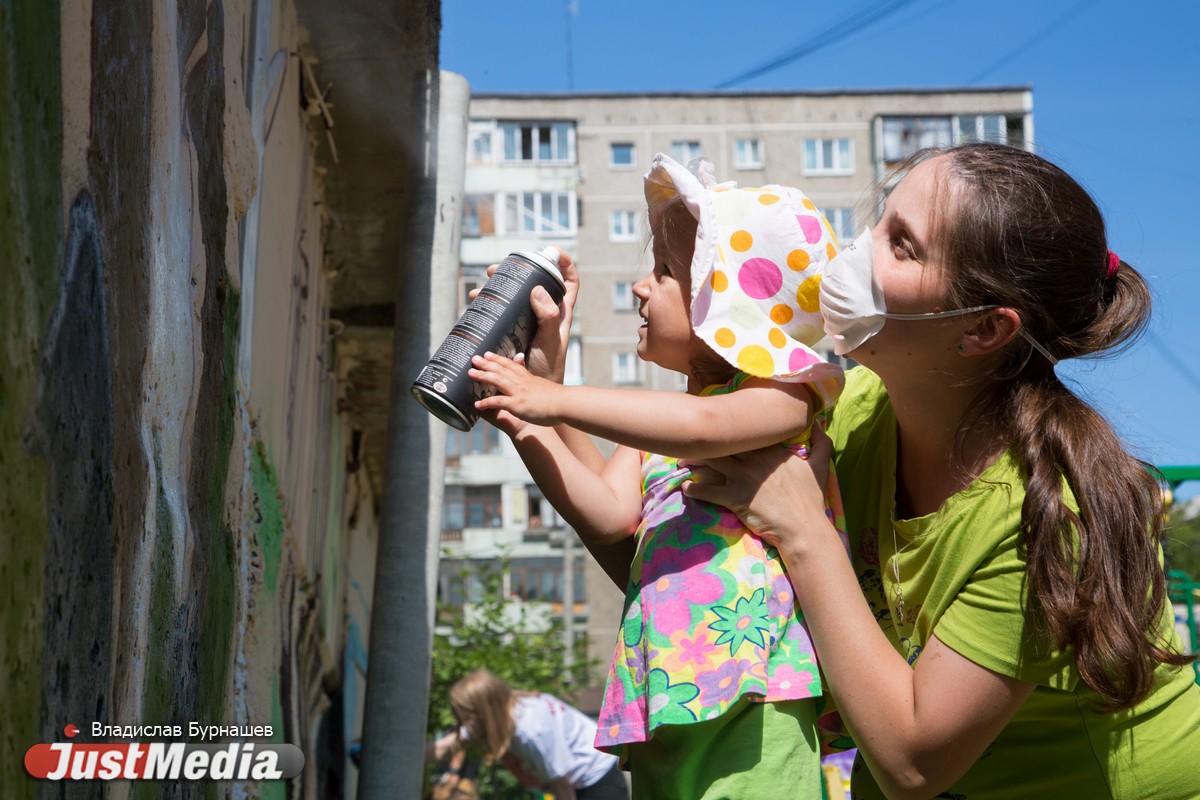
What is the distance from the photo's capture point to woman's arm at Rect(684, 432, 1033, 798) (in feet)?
7.26

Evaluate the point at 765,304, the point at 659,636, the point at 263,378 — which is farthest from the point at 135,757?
the point at 263,378

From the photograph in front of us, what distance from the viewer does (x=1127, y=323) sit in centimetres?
241

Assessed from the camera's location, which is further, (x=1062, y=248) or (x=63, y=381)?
(x=1062, y=248)

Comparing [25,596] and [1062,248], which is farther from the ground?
[1062,248]

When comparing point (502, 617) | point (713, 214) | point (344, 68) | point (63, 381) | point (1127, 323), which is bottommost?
point (502, 617)

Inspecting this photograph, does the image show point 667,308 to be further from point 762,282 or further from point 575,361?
point 575,361

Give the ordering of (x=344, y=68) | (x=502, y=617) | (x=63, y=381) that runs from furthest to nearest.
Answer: (x=502, y=617) < (x=344, y=68) < (x=63, y=381)

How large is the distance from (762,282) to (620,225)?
4517 centimetres

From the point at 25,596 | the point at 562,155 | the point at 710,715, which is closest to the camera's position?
the point at 25,596

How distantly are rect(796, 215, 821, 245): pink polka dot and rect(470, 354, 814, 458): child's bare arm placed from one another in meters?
0.36

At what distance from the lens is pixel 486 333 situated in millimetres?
2504

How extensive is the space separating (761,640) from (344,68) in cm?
344

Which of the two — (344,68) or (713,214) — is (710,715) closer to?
(713,214)

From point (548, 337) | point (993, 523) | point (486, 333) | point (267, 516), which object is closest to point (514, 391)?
point (486, 333)
